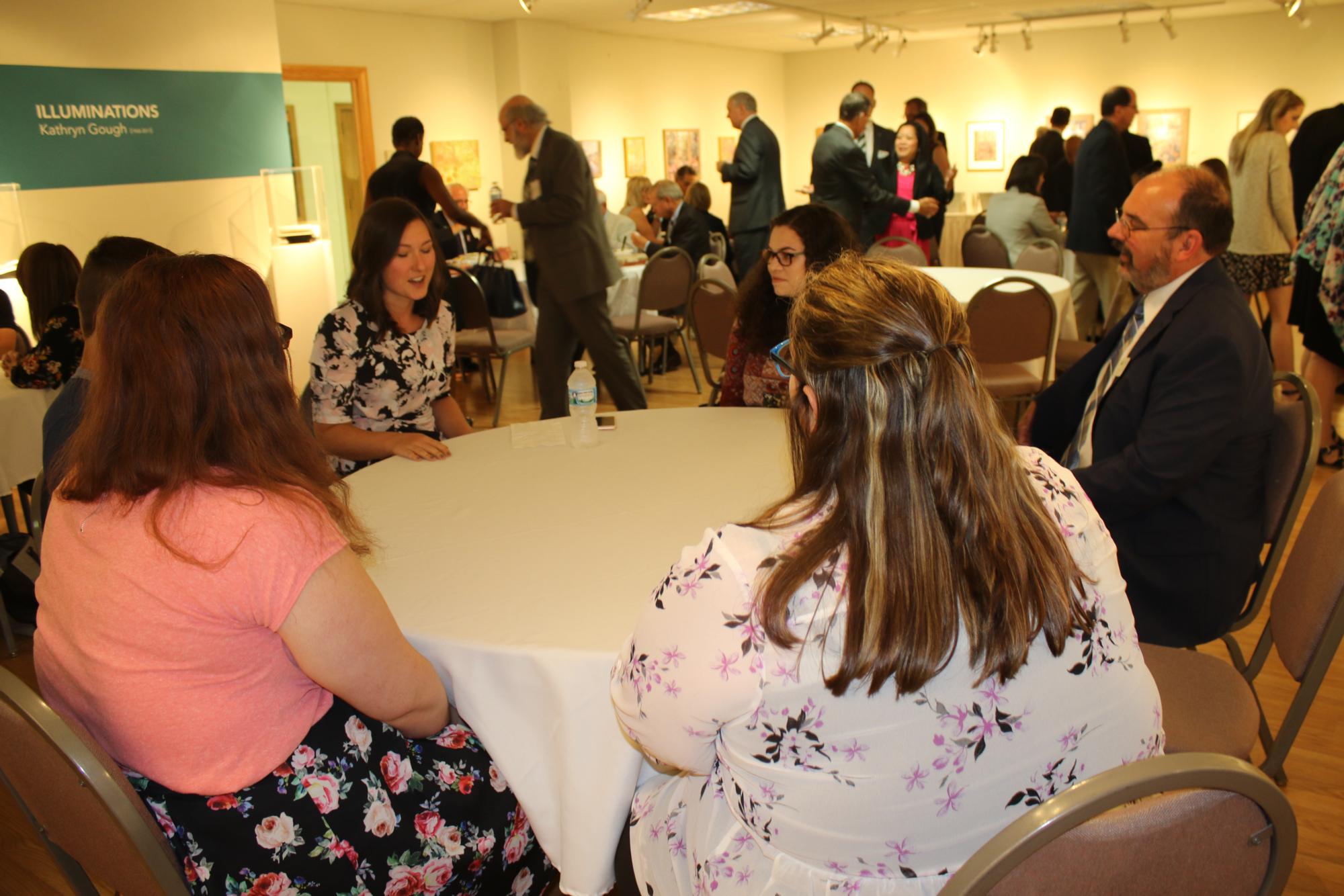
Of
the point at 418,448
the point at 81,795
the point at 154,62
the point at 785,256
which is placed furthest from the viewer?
the point at 154,62

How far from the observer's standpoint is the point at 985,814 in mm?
1023

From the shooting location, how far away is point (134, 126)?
575cm

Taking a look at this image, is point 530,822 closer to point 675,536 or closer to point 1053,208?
point 675,536

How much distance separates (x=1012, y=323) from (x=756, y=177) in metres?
2.93

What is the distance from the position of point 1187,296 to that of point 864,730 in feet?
5.28

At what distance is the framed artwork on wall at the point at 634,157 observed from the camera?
1159 cm

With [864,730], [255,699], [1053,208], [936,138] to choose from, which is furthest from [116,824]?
[936,138]

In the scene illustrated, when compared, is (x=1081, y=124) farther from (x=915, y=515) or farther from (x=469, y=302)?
(x=915, y=515)

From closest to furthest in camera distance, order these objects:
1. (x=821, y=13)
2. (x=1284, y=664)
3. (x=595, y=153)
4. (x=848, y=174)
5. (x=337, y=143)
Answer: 1. (x=1284, y=664)
2. (x=848, y=174)
3. (x=337, y=143)
4. (x=821, y=13)
5. (x=595, y=153)

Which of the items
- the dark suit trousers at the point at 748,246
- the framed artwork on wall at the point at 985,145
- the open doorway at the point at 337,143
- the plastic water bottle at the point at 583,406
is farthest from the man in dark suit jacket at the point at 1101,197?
the framed artwork on wall at the point at 985,145

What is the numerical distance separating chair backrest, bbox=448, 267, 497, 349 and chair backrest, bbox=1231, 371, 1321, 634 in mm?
A: 4061

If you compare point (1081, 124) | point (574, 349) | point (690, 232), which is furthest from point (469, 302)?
point (1081, 124)

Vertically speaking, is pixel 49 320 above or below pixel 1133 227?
below

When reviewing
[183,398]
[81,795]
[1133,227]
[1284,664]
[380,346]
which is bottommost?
[1284,664]
